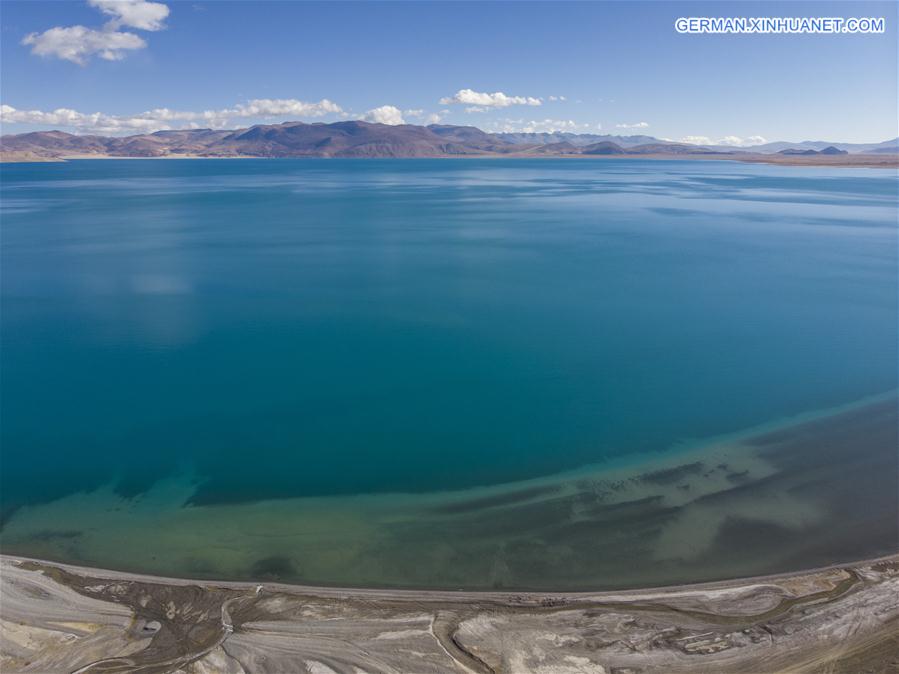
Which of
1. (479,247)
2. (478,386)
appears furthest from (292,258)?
(478,386)

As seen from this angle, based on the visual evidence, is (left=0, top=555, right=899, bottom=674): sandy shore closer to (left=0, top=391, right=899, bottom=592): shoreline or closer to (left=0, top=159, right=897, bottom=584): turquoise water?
(left=0, top=391, right=899, bottom=592): shoreline

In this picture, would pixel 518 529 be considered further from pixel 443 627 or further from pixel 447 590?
pixel 443 627

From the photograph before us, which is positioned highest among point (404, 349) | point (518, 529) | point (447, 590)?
point (404, 349)

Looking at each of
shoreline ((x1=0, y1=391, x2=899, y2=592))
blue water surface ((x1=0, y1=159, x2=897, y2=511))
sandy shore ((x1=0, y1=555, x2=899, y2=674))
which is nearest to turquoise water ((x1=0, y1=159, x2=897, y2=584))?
blue water surface ((x1=0, y1=159, x2=897, y2=511))

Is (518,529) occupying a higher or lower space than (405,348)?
lower

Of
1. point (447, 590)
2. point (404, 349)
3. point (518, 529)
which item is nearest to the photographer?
point (447, 590)

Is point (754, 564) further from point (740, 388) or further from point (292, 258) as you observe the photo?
point (292, 258)

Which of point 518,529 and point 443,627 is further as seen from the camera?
point 518,529

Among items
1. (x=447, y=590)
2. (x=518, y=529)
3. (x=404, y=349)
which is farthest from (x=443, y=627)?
(x=404, y=349)
